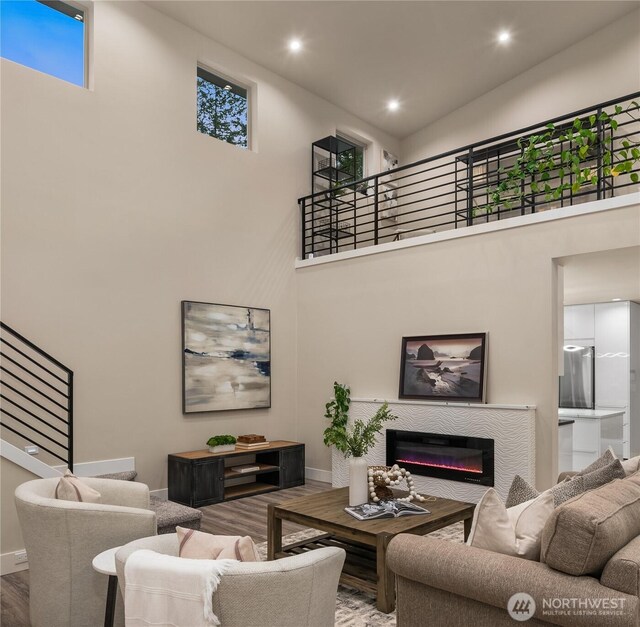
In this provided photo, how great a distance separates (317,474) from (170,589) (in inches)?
218

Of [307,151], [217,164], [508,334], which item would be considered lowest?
[508,334]

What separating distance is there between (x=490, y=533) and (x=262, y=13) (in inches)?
Result: 243

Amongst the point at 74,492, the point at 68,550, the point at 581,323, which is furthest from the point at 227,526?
the point at 581,323

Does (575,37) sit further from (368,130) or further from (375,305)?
(375,305)

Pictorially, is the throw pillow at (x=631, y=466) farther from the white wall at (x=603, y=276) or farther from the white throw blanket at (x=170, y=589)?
the white wall at (x=603, y=276)

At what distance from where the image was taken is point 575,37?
7.42m

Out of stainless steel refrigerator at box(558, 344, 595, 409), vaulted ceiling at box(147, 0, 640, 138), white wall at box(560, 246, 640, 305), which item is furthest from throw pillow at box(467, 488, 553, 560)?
stainless steel refrigerator at box(558, 344, 595, 409)

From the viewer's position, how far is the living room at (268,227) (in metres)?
5.43

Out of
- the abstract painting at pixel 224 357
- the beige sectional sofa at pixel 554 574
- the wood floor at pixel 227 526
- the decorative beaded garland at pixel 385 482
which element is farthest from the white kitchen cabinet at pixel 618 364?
the beige sectional sofa at pixel 554 574

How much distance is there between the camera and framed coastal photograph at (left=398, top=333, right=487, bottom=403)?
599 cm

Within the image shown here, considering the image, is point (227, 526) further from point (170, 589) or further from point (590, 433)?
point (590, 433)

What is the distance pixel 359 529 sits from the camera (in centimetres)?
355

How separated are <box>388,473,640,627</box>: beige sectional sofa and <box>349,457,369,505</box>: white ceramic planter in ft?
5.04

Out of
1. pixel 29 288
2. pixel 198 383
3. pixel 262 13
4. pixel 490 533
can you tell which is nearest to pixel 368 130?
pixel 262 13
